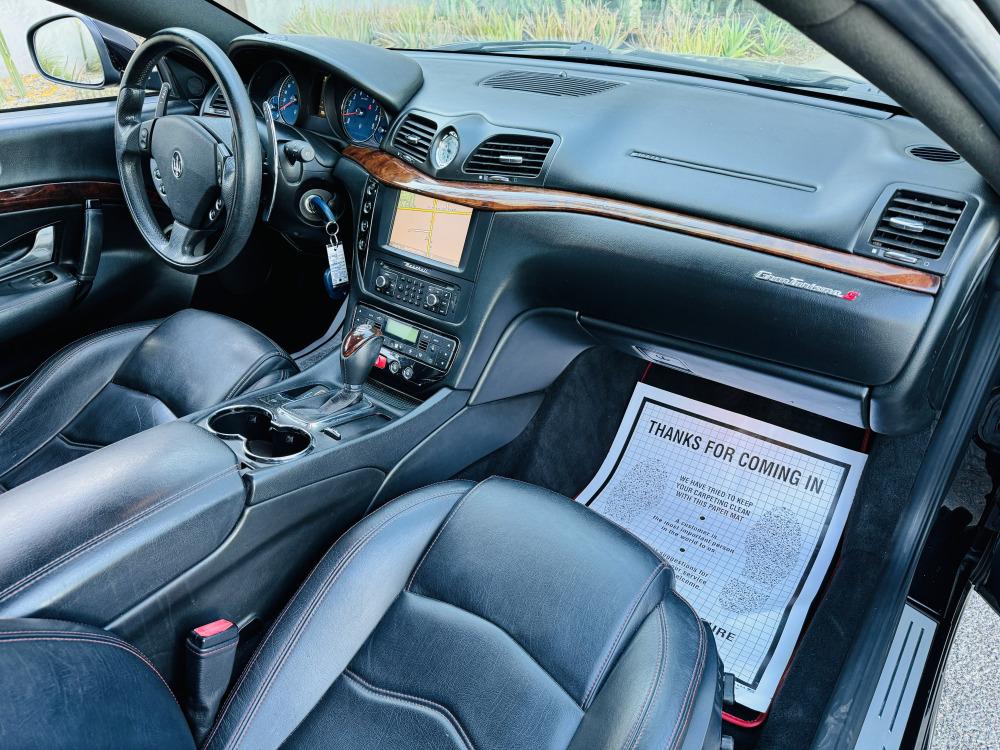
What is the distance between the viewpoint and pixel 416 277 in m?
1.72

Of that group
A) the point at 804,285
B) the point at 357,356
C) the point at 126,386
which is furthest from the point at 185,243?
the point at 804,285

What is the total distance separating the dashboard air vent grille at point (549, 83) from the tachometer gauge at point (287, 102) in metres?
0.49

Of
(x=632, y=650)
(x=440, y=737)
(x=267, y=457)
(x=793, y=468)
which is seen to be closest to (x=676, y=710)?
(x=632, y=650)

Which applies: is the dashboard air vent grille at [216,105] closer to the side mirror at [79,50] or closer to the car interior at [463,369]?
the car interior at [463,369]

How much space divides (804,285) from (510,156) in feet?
2.01

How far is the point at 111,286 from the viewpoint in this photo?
212cm

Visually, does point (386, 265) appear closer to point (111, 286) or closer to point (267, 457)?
point (267, 457)

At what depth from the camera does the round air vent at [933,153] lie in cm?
131

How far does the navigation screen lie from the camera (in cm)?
165

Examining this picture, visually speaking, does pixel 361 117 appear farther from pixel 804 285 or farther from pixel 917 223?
pixel 917 223

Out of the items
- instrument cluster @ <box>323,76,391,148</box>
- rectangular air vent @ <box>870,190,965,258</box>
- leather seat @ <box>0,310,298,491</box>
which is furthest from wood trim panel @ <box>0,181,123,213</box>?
rectangular air vent @ <box>870,190,965,258</box>

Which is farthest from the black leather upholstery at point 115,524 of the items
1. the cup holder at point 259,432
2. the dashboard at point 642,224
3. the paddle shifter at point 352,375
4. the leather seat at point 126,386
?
the dashboard at point 642,224

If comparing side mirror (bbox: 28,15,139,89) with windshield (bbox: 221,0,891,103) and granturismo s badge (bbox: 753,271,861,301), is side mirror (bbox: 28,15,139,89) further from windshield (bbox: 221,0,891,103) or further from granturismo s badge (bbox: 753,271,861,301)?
granturismo s badge (bbox: 753,271,861,301)

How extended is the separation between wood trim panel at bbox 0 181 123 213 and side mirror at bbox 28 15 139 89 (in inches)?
11.0
